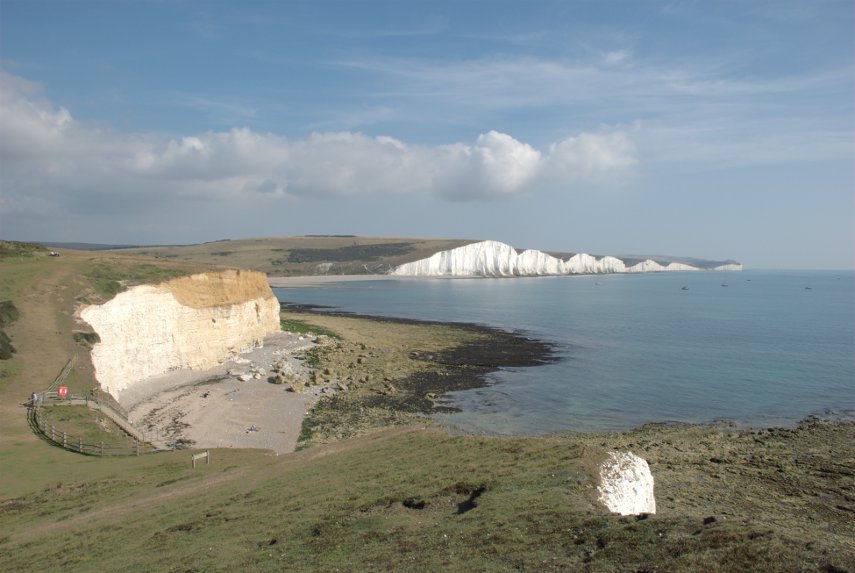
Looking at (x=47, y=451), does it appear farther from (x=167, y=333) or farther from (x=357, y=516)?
(x=167, y=333)

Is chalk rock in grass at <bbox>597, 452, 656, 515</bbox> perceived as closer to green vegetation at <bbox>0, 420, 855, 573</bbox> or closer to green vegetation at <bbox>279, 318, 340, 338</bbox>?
green vegetation at <bbox>0, 420, 855, 573</bbox>

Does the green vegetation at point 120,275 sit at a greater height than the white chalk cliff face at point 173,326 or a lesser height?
greater

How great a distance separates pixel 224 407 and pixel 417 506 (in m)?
19.5

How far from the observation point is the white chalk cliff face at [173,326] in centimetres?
2895

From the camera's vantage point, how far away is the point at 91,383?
24578 mm

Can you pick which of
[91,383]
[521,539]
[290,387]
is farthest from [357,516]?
[290,387]

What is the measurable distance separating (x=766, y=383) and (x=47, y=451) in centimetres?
3896

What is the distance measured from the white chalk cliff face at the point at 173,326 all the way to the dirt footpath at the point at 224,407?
1.08 metres

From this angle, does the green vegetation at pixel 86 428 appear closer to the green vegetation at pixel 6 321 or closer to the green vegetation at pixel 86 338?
the green vegetation at pixel 6 321

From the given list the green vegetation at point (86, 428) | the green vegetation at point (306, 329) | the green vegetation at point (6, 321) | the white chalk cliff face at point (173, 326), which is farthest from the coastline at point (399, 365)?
the green vegetation at point (6, 321)

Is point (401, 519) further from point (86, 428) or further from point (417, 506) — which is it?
point (86, 428)

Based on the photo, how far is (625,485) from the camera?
39.5 feet

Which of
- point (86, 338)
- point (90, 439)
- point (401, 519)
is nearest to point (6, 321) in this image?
point (86, 338)

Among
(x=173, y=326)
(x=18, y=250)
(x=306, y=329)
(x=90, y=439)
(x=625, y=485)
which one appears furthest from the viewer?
(x=306, y=329)
